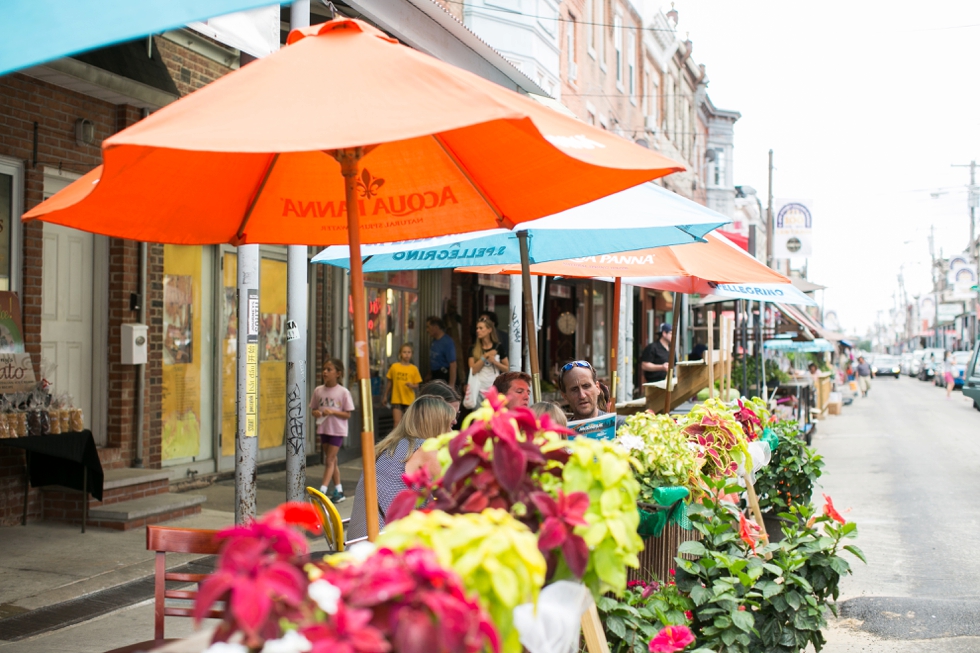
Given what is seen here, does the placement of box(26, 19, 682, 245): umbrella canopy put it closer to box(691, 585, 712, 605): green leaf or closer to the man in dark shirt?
box(691, 585, 712, 605): green leaf

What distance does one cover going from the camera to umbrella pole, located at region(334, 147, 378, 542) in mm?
3064

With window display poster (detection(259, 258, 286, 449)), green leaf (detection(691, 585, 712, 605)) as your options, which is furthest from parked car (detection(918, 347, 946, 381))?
green leaf (detection(691, 585, 712, 605))

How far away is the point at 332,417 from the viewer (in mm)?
9648

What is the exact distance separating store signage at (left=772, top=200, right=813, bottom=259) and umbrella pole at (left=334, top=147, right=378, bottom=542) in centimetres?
2662

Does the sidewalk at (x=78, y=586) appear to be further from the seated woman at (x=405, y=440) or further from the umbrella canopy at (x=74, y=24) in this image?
the umbrella canopy at (x=74, y=24)

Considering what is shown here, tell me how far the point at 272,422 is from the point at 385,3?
17.5 ft

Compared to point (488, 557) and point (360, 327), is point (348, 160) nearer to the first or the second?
point (360, 327)

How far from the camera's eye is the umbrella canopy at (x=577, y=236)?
491 centimetres

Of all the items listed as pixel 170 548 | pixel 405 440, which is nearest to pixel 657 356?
pixel 405 440

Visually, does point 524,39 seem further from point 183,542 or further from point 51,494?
point 183,542

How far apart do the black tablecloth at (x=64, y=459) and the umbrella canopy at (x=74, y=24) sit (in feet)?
17.9

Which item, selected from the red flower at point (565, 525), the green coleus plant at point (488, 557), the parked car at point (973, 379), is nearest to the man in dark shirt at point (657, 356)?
the parked car at point (973, 379)

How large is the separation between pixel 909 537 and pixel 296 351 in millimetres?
6296

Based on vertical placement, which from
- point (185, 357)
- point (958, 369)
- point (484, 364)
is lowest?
point (958, 369)
